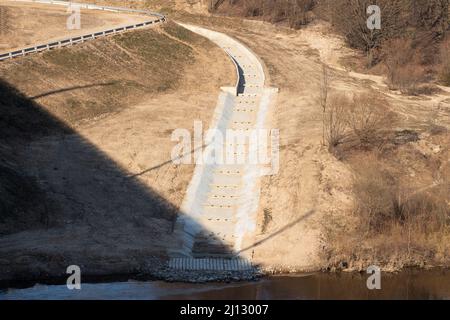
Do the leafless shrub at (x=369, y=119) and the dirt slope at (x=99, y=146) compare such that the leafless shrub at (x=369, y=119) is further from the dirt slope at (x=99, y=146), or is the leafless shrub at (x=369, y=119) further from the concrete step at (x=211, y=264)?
the concrete step at (x=211, y=264)

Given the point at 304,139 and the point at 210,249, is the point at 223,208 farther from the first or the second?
the point at 304,139

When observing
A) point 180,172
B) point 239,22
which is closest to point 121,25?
point 239,22

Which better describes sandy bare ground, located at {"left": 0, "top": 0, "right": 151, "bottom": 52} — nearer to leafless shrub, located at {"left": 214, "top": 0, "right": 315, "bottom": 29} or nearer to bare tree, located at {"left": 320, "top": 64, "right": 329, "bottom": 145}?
leafless shrub, located at {"left": 214, "top": 0, "right": 315, "bottom": 29}

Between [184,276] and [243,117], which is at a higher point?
[243,117]

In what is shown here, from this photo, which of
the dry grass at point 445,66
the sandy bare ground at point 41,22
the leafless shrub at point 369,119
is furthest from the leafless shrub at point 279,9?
the leafless shrub at point 369,119

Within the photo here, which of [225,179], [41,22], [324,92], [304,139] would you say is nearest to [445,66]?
[324,92]

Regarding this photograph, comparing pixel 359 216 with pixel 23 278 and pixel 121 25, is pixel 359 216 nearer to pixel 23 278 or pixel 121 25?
pixel 23 278
